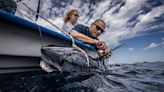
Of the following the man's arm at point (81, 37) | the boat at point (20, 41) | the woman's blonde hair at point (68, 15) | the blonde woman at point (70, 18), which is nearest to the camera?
the boat at point (20, 41)

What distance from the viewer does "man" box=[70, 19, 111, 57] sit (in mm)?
3670

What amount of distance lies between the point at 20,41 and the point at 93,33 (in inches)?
87.0

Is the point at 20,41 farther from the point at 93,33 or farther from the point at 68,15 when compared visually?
the point at 68,15

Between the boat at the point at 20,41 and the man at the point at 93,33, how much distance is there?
79cm

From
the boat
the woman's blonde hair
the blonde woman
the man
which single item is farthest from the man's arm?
the woman's blonde hair

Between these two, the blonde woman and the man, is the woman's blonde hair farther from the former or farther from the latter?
the man

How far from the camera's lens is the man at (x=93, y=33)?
3.67 meters

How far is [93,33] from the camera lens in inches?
164

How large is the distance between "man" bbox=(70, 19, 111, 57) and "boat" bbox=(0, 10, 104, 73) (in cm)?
79

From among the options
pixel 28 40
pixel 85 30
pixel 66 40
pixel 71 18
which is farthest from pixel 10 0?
pixel 71 18

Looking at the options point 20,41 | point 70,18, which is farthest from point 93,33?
point 20,41

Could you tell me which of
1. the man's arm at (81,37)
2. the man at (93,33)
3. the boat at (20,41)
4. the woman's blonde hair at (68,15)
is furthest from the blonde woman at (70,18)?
the boat at (20,41)

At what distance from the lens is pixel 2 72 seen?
91.8 inches

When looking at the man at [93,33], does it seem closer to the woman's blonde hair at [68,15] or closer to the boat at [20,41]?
the boat at [20,41]
